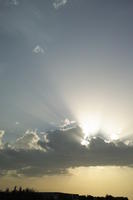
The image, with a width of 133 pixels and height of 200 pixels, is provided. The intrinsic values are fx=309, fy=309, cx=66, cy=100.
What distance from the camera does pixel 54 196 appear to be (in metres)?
156

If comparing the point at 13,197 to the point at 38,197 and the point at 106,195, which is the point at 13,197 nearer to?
the point at 38,197

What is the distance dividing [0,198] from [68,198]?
36541 millimetres

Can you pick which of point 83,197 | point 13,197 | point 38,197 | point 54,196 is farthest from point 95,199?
point 13,197

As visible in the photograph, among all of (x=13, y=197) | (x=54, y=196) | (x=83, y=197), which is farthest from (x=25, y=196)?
(x=83, y=197)

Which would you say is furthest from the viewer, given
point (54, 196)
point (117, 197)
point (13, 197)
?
point (117, 197)

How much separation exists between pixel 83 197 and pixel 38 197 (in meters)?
28.6

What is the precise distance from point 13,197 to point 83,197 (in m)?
40.9

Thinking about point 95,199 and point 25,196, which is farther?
point 95,199

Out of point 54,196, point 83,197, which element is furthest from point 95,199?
point 54,196

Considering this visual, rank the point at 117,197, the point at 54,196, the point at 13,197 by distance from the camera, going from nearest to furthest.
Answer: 1. the point at 13,197
2. the point at 54,196
3. the point at 117,197

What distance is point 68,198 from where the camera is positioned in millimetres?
158750

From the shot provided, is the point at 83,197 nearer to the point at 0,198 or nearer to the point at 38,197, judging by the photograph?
the point at 38,197

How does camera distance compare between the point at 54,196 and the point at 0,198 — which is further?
the point at 54,196

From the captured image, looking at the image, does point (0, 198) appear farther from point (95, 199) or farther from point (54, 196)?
point (95, 199)
